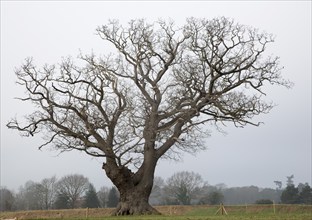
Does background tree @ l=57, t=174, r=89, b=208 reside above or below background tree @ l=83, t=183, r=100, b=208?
above

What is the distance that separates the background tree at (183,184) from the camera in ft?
232

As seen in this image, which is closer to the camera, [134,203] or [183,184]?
[134,203]

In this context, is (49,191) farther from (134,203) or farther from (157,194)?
(134,203)

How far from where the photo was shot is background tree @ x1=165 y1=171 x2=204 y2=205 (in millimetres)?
70819

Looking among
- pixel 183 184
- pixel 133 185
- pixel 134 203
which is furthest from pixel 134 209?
pixel 183 184

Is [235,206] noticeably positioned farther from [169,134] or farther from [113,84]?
[113,84]

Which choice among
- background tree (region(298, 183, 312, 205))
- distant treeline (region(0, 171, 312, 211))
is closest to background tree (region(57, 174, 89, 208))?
distant treeline (region(0, 171, 312, 211))

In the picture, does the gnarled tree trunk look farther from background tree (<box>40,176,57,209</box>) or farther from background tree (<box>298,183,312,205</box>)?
background tree (<box>40,176,57,209</box>)

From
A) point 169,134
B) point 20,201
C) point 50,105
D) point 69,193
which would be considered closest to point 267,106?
point 169,134

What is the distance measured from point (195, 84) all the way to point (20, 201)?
2449 inches

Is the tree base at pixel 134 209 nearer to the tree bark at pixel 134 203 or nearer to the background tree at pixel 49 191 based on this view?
the tree bark at pixel 134 203

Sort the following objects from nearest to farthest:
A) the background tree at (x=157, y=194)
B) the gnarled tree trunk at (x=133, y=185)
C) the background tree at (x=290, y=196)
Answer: the gnarled tree trunk at (x=133, y=185) < the background tree at (x=290, y=196) < the background tree at (x=157, y=194)

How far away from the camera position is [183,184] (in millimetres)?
72625

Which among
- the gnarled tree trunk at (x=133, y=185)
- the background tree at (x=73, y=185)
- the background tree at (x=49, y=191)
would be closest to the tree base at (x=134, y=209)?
the gnarled tree trunk at (x=133, y=185)
